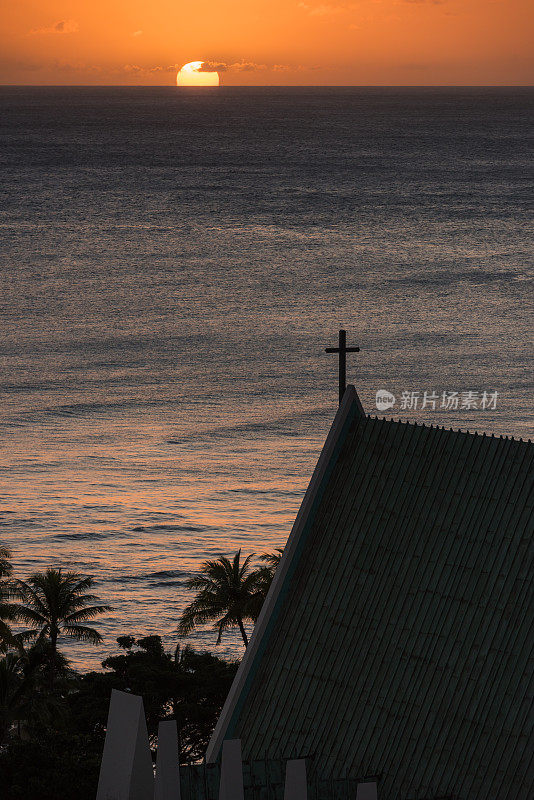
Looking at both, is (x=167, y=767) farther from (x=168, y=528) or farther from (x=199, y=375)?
(x=199, y=375)

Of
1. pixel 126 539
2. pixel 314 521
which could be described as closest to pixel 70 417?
pixel 126 539

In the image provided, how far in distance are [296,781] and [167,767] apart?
2.07m

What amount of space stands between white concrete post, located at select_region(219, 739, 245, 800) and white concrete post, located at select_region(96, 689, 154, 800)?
5.13 ft

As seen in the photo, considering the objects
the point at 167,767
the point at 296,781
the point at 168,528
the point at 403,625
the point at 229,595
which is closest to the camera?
the point at 296,781

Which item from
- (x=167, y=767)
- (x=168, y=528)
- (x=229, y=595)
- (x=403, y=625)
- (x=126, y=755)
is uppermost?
(x=168, y=528)

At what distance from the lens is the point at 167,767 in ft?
64.6

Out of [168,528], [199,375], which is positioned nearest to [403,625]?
[168,528]

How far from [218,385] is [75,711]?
241 feet

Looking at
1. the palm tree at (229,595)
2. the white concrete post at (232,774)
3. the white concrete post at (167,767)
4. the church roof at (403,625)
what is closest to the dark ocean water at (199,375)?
the palm tree at (229,595)

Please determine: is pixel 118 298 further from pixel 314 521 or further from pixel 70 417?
pixel 314 521

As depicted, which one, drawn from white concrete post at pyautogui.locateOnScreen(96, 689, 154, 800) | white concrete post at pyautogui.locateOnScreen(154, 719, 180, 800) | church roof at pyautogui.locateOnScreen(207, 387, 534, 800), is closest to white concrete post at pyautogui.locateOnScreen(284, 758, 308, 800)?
white concrete post at pyautogui.locateOnScreen(154, 719, 180, 800)

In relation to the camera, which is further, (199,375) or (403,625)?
(199,375)

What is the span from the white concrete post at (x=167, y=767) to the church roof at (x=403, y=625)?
7.75ft

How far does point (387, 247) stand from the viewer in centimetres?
19062
